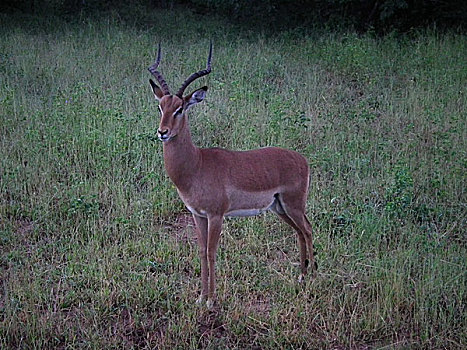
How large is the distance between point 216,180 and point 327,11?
12.7 m

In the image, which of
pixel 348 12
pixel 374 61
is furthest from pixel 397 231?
pixel 348 12

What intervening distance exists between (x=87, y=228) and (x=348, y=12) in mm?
12437

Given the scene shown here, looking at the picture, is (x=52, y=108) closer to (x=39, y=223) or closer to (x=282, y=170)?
(x=39, y=223)

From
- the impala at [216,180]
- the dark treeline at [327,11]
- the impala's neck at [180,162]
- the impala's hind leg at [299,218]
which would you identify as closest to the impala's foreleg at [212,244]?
the impala at [216,180]

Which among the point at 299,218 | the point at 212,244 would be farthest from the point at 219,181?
the point at 299,218

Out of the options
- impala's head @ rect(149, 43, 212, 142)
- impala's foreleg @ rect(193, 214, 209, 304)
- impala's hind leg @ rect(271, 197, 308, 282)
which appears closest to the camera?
impala's head @ rect(149, 43, 212, 142)

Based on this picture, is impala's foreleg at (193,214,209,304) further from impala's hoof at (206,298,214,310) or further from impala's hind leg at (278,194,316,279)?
impala's hind leg at (278,194,316,279)

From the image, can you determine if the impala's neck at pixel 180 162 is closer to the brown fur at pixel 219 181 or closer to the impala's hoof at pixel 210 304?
the brown fur at pixel 219 181

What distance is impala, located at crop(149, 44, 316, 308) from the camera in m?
4.84

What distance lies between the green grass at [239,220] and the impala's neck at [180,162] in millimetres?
966

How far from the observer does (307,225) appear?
17.9 feet

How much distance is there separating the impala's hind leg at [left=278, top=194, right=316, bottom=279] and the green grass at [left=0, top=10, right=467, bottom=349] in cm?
19

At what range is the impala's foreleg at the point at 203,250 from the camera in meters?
4.99

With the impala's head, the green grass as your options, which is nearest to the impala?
the impala's head
